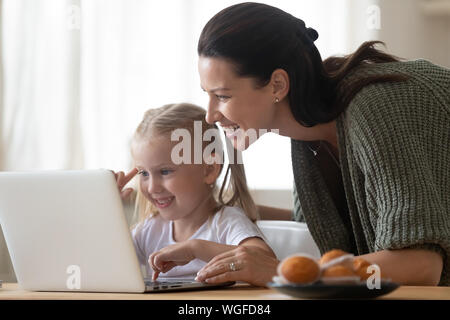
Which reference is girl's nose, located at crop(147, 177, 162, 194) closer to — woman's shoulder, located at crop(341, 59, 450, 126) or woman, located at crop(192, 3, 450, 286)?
woman, located at crop(192, 3, 450, 286)

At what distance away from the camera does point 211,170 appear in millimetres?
1856

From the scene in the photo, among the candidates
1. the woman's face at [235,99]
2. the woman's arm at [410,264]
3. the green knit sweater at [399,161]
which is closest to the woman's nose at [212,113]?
the woman's face at [235,99]

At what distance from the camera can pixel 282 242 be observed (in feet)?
5.79

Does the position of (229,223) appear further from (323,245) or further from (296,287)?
(296,287)

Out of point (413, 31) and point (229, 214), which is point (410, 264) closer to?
point (229, 214)

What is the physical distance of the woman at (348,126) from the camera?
3.94 ft

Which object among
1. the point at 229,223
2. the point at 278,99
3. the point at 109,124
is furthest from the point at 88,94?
the point at 278,99

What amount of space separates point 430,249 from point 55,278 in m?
0.64

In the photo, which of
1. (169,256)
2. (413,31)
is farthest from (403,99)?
(413,31)

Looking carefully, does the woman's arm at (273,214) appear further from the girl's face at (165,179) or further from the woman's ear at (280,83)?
the woman's ear at (280,83)

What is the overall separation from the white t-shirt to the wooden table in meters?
0.45

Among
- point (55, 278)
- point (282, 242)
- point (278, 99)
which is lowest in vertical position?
point (282, 242)

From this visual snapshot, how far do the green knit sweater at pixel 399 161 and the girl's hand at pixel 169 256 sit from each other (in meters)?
0.35

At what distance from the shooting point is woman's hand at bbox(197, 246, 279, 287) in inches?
46.4
